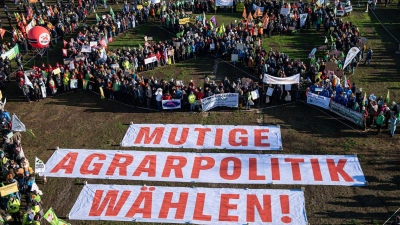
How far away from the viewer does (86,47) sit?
33.8 meters

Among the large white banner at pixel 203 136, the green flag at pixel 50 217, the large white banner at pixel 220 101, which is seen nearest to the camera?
the green flag at pixel 50 217

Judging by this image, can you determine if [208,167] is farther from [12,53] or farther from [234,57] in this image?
[12,53]

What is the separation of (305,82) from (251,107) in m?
4.30

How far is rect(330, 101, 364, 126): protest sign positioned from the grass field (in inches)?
19.6

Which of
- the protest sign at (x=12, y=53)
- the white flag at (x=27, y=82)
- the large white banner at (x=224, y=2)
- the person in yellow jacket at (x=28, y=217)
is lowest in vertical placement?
the person in yellow jacket at (x=28, y=217)

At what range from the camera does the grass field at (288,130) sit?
20.4 m

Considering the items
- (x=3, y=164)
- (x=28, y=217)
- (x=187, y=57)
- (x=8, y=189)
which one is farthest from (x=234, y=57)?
(x=28, y=217)

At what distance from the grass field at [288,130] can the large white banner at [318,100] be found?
1.45 feet

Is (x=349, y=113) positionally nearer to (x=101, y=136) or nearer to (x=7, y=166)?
(x=101, y=136)

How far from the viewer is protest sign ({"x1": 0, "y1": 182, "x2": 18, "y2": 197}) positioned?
19.6 m

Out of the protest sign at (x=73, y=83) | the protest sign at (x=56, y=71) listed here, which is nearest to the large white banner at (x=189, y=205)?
the protest sign at (x=73, y=83)

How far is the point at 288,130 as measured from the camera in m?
25.8

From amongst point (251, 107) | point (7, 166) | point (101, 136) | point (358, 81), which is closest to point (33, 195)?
point (7, 166)

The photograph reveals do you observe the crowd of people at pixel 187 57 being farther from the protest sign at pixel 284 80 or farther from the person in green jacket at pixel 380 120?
the person in green jacket at pixel 380 120
